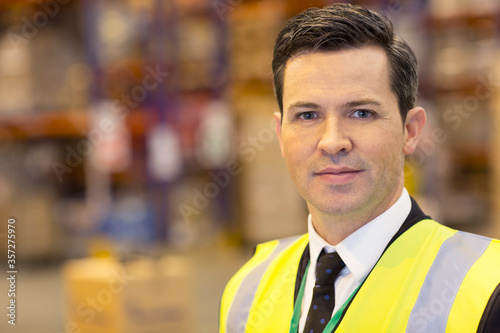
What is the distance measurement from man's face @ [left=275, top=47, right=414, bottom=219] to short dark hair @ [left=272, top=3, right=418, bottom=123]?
0.07ft

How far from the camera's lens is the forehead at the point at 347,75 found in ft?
4.72

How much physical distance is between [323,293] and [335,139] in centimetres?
39

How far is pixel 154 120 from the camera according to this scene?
8.59 m

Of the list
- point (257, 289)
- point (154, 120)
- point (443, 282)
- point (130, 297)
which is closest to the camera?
point (443, 282)

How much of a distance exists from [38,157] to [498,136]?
6.45 metres

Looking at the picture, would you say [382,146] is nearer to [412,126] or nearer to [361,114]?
[361,114]

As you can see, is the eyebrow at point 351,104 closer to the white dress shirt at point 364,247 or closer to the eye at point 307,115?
the eye at point 307,115

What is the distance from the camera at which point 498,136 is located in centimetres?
594

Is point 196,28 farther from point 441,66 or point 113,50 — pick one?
point 441,66

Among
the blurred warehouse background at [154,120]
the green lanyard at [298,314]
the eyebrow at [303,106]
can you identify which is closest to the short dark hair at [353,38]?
the eyebrow at [303,106]

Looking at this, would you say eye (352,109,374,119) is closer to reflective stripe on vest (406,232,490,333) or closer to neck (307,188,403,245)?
neck (307,188,403,245)

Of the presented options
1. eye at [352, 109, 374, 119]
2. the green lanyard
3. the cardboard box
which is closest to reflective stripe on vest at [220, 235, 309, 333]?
the green lanyard

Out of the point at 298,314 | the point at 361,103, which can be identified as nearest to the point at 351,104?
the point at 361,103

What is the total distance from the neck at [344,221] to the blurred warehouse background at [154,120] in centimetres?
608
